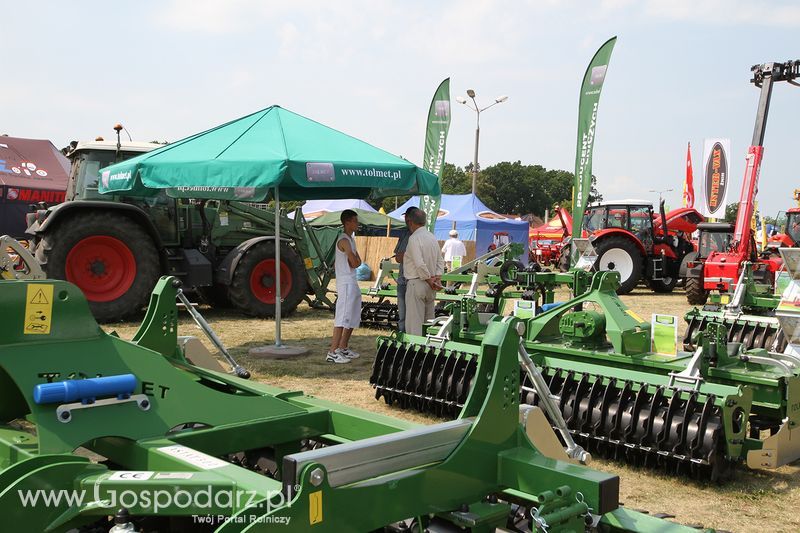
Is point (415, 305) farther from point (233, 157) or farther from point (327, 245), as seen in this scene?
point (327, 245)

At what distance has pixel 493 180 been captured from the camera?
72875mm

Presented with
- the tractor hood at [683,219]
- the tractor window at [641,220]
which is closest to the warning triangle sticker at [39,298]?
the tractor window at [641,220]

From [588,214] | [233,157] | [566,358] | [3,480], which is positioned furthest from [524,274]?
[588,214]

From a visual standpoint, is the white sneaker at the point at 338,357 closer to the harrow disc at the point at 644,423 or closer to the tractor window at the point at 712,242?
the harrow disc at the point at 644,423

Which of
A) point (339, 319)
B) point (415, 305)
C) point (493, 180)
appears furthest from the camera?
point (493, 180)

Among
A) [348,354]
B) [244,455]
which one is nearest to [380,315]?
[348,354]

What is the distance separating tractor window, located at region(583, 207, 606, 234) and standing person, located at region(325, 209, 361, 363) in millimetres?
11707

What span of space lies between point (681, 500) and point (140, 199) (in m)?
8.58

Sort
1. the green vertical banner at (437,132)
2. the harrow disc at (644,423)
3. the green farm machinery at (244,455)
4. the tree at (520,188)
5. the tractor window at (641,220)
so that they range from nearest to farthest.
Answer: the green farm machinery at (244,455) < the harrow disc at (644,423) < the green vertical banner at (437,132) < the tractor window at (641,220) < the tree at (520,188)

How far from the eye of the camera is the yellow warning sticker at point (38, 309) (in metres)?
2.62

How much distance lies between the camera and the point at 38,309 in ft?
8.68

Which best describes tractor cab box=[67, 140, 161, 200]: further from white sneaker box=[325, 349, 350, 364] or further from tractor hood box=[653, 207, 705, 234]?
tractor hood box=[653, 207, 705, 234]

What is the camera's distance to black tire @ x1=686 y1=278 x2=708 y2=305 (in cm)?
1417

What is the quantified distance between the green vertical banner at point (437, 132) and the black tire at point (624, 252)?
4.36 m
